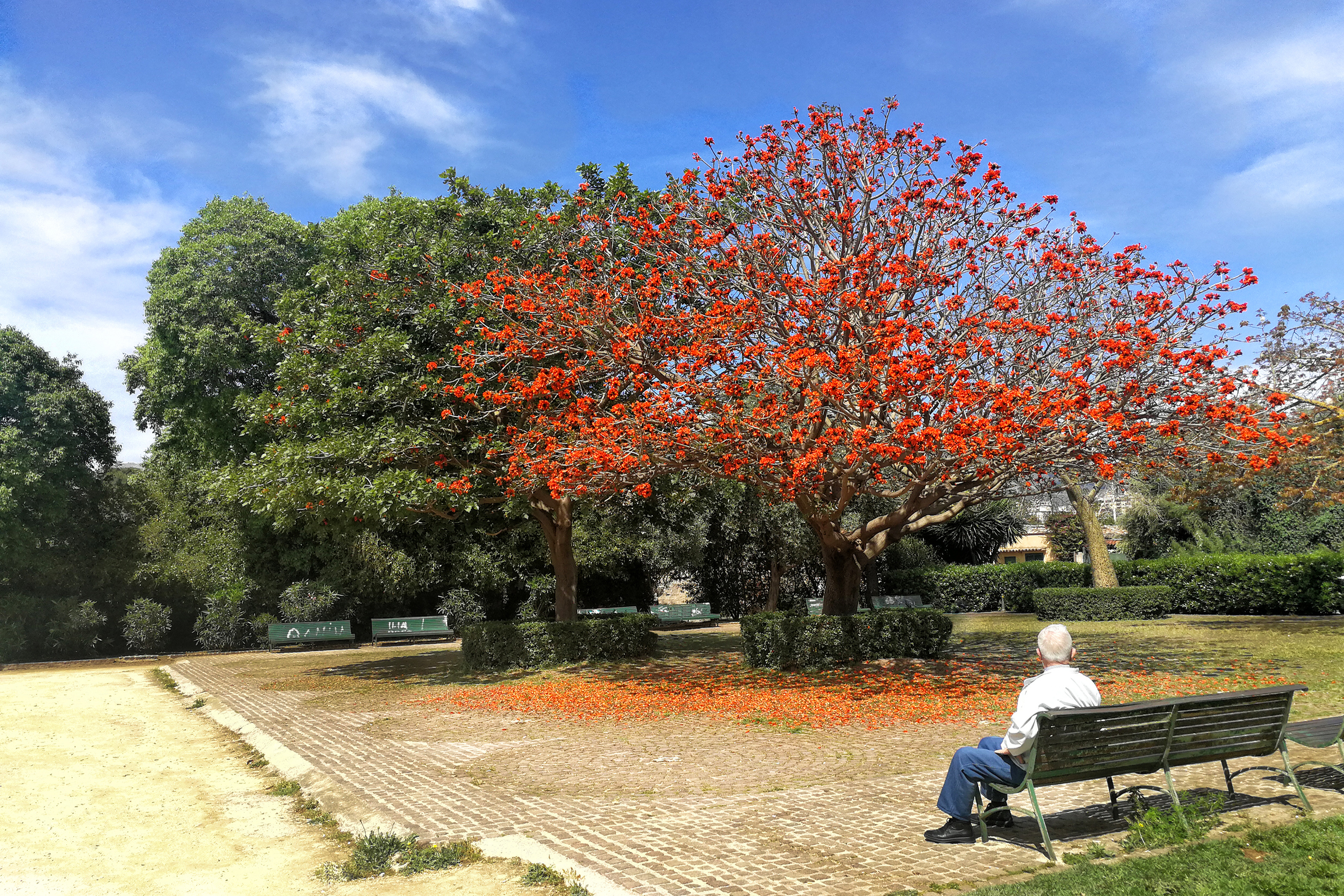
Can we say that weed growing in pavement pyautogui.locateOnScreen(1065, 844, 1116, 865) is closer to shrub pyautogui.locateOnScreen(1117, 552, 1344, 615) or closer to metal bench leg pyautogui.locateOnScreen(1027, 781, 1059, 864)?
metal bench leg pyautogui.locateOnScreen(1027, 781, 1059, 864)

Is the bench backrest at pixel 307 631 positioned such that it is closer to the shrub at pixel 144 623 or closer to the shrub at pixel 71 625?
the shrub at pixel 144 623

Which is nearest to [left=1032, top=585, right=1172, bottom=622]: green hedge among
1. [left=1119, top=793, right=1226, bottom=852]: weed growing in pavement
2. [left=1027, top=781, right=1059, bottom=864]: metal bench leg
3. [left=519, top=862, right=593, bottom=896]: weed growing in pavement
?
[left=1119, top=793, right=1226, bottom=852]: weed growing in pavement

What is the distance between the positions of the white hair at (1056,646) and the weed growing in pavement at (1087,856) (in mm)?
999

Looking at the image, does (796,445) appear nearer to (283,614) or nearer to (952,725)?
(952,725)

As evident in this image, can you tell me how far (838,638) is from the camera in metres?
13.4

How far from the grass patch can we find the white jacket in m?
0.66

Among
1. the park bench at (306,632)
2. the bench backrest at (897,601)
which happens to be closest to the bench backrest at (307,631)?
the park bench at (306,632)

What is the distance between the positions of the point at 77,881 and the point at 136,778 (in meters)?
3.46

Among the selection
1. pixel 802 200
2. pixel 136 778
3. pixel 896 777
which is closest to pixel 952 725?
pixel 896 777

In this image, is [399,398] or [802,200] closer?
[802,200]

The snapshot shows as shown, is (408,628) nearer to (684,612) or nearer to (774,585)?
(684,612)

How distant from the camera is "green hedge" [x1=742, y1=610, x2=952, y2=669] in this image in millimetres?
13469

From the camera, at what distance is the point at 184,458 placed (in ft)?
82.8

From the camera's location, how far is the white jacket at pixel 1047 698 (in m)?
4.80
